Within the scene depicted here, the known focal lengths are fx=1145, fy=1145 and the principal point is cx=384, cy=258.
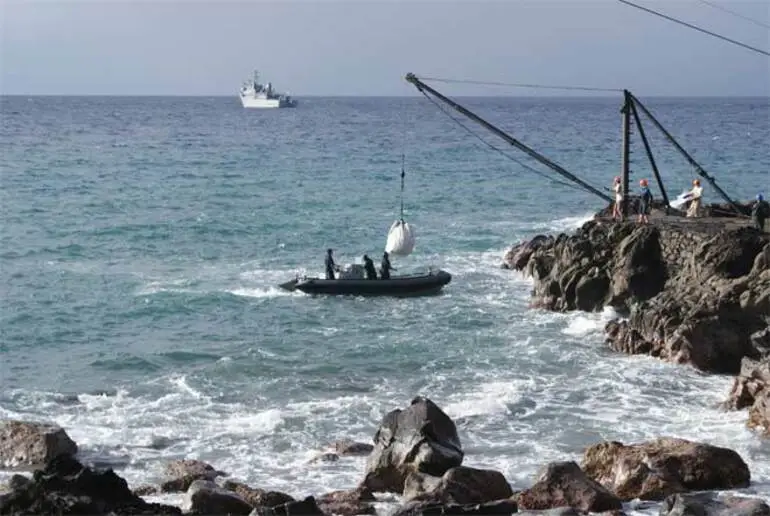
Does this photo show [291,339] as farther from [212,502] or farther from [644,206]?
[212,502]

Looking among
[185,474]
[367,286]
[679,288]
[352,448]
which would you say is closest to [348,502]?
[185,474]

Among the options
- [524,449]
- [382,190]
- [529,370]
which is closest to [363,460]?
[524,449]

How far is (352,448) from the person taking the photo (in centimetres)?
2228

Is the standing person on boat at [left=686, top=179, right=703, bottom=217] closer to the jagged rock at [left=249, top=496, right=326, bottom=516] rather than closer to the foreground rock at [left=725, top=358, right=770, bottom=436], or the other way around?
the foreground rock at [left=725, top=358, right=770, bottom=436]

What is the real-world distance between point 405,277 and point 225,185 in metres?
37.7

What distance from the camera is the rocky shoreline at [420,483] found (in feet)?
57.1

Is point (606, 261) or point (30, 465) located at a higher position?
point (606, 261)

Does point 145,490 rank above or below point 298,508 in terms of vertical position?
below

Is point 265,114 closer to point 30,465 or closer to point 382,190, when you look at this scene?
point 382,190

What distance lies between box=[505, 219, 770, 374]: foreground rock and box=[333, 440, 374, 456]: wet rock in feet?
Answer: 32.1

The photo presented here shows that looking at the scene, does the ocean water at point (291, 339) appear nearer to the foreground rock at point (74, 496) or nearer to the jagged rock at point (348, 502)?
the jagged rock at point (348, 502)

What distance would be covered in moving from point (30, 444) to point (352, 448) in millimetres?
6100

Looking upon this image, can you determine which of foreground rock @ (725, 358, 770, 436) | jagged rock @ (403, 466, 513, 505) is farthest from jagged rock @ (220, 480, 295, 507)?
foreground rock @ (725, 358, 770, 436)

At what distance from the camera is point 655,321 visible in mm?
30016
